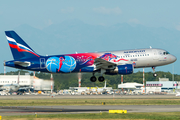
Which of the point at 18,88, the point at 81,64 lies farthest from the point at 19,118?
the point at 18,88

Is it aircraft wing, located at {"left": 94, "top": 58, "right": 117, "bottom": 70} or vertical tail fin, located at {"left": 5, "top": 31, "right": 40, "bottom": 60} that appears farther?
vertical tail fin, located at {"left": 5, "top": 31, "right": 40, "bottom": 60}

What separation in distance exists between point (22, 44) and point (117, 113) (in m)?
26.6

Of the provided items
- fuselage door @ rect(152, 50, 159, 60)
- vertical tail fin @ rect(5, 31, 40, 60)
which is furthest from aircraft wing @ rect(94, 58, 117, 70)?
vertical tail fin @ rect(5, 31, 40, 60)

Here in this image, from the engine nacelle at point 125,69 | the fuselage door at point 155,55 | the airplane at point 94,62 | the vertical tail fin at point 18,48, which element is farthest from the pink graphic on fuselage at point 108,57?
the vertical tail fin at point 18,48

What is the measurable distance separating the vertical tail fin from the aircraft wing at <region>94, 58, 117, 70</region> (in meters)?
12.8

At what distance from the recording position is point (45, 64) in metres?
63.6

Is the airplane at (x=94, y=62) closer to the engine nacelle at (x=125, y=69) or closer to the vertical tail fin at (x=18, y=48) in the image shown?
the engine nacelle at (x=125, y=69)

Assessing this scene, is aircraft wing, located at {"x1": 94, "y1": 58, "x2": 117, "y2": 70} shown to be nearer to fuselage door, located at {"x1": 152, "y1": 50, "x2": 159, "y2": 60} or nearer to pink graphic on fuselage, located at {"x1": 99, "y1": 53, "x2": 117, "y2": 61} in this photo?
pink graphic on fuselage, located at {"x1": 99, "y1": 53, "x2": 117, "y2": 61}

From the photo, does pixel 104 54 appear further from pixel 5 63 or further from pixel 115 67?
pixel 5 63

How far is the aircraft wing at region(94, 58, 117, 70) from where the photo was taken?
203ft

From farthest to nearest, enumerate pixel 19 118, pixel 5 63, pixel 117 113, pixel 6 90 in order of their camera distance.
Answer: pixel 6 90 < pixel 5 63 < pixel 117 113 < pixel 19 118

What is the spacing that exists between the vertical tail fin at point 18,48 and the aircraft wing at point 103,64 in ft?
42.0

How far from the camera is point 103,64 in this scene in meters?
63.1

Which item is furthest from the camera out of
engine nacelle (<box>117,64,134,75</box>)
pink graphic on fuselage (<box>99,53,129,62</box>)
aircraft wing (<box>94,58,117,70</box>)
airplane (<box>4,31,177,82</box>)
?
pink graphic on fuselage (<box>99,53,129,62</box>)
